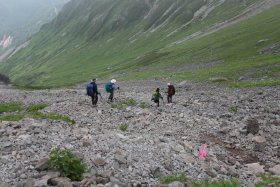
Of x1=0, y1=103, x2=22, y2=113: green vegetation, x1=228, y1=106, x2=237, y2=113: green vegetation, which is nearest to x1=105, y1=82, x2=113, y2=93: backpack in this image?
x1=0, y1=103, x2=22, y2=113: green vegetation

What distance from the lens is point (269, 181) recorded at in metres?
19.7

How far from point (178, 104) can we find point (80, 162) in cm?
2413

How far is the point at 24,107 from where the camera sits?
41125 mm

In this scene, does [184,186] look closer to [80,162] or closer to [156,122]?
[80,162]

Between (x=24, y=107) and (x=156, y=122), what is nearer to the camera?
(x=156, y=122)

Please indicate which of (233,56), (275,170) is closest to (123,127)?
(275,170)

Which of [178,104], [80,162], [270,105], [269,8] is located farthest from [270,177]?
[269,8]

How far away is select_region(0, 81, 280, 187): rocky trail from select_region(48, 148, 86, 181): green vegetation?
0.41 meters

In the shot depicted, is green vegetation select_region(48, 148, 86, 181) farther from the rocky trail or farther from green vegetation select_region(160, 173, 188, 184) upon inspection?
green vegetation select_region(160, 173, 188, 184)

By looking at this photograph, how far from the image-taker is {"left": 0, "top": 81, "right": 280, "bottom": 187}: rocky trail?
18.8 metres

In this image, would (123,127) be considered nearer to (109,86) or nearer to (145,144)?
(145,144)

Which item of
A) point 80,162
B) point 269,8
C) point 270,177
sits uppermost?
point 269,8

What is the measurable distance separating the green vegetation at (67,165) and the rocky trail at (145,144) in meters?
0.41

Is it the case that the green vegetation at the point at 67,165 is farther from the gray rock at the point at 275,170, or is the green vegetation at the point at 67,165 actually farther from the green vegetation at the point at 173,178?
the gray rock at the point at 275,170
